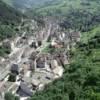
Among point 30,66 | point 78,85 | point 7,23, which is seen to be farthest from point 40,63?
point 7,23

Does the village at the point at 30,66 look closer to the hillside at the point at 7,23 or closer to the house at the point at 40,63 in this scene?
the house at the point at 40,63

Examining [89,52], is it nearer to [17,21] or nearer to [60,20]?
[17,21]

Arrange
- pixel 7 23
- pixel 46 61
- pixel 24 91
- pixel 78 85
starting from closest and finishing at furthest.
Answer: pixel 78 85
pixel 24 91
pixel 46 61
pixel 7 23

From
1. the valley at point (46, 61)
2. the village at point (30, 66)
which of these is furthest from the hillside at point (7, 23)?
the village at point (30, 66)

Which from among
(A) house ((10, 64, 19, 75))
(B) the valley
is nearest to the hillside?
(B) the valley

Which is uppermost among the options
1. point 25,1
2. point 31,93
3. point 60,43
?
A: point 25,1

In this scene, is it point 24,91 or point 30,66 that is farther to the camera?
point 30,66

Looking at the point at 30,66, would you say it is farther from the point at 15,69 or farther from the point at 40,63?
the point at 15,69

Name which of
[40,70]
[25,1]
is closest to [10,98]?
[40,70]

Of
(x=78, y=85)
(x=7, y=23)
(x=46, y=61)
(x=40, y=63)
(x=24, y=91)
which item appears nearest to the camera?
(x=78, y=85)
